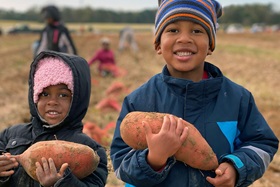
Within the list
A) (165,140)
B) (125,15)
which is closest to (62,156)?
(165,140)

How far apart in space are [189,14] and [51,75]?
86cm

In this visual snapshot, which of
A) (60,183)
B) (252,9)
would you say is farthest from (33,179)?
(252,9)

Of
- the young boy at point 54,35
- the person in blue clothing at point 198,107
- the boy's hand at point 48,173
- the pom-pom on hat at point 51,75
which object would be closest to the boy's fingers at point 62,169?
the boy's hand at point 48,173

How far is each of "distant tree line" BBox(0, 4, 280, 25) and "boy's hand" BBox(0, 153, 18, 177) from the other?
81886mm

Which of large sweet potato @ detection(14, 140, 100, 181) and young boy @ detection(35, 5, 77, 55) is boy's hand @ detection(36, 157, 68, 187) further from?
young boy @ detection(35, 5, 77, 55)

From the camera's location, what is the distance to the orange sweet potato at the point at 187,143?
2211 millimetres

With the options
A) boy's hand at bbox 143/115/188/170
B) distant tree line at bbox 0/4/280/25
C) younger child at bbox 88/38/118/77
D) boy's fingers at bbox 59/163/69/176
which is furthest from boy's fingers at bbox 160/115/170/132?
distant tree line at bbox 0/4/280/25

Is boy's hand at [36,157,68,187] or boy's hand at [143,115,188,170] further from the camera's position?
boy's hand at [36,157,68,187]

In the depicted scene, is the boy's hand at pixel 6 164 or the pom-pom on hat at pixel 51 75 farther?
the pom-pom on hat at pixel 51 75

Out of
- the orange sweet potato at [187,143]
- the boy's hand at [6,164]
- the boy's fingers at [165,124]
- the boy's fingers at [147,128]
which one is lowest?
the boy's hand at [6,164]

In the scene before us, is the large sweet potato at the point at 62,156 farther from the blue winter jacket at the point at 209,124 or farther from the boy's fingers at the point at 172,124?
the boy's fingers at the point at 172,124

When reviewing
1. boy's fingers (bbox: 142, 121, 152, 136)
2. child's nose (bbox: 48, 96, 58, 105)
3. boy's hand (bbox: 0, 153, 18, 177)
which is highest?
boy's fingers (bbox: 142, 121, 152, 136)

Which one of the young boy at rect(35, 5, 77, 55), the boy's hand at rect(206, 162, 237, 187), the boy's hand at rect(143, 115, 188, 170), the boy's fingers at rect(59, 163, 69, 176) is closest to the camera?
the boy's hand at rect(143, 115, 188, 170)

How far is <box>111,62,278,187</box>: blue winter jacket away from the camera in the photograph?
Answer: 2.24 meters
